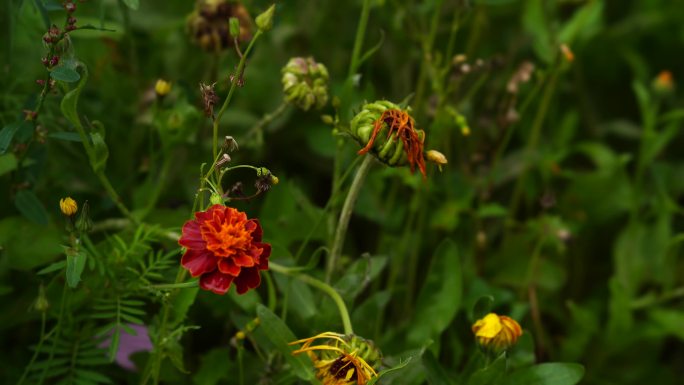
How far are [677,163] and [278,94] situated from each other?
0.64 metres

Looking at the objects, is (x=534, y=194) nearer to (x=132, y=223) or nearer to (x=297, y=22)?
(x=297, y=22)

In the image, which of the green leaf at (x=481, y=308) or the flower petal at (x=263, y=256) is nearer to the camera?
the flower petal at (x=263, y=256)

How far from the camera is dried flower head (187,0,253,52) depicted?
2.83 feet

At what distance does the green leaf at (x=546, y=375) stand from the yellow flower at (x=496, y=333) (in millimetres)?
38

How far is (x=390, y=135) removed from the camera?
Answer: 0.63 m

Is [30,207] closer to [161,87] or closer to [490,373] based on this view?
[161,87]

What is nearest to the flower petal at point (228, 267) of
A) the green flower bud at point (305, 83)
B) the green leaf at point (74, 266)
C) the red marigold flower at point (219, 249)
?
the red marigold flower at point (219, 249)

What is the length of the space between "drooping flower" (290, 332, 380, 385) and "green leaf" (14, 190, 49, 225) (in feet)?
0.87

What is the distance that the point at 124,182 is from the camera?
3.00 ft

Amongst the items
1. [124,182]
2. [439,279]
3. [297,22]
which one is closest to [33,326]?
[124,182]

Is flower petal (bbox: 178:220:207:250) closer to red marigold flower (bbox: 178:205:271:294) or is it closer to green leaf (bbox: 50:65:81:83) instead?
red marigold flower (bbox: 178:205:271:294)

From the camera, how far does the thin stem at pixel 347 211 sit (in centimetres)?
67

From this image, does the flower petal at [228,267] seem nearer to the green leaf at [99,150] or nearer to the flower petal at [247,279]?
the flower petal at [247,279]

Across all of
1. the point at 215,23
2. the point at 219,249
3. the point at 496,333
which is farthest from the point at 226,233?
the point at 215,23
